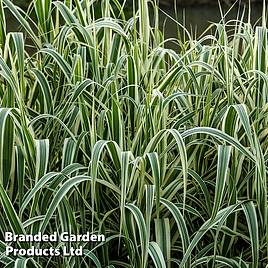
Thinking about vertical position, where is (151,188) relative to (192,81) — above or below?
below

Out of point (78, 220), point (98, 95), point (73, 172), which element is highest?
point (98, 95)

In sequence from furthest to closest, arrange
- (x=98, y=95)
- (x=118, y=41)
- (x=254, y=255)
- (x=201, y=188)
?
(x=118, y=41)
(x=98, y=95)
(x=201, y=188)
(x=254, y=255)

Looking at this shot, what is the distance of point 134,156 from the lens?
1.36 m

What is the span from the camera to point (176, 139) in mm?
1228

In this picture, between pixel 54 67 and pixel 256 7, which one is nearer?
pixel 54 67

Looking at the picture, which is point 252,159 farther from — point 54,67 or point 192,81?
point 54,67

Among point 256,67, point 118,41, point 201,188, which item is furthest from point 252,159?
point 118,41

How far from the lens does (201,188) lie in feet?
4.26

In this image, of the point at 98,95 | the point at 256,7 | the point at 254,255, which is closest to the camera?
the point at 254,255

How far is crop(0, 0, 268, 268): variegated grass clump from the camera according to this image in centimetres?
122

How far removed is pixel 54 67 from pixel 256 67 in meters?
0.43

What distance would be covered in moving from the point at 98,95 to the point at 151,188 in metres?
0.30

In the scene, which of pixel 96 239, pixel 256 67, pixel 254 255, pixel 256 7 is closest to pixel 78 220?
pixel 96 239

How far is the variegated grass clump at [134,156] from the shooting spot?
122cm
